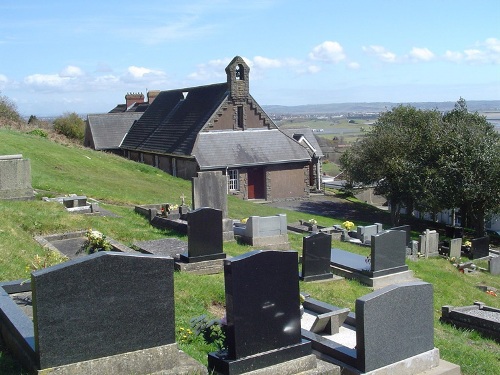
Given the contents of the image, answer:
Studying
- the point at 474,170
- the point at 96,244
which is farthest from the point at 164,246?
the point at 474,170

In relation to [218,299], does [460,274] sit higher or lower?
lower

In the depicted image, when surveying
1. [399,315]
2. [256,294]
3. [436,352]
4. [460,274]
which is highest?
[256,294]

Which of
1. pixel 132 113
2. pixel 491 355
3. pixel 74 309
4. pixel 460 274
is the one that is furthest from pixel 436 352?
pixel 132 113

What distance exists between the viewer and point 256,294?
255 inches

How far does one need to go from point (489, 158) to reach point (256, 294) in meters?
25.8

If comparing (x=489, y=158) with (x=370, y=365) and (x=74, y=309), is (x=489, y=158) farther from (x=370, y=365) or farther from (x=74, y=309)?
(x=74, y=309)

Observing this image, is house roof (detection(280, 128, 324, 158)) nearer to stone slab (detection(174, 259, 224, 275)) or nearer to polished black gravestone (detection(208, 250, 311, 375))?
stone slab (detection(174, 259, 224, 275))

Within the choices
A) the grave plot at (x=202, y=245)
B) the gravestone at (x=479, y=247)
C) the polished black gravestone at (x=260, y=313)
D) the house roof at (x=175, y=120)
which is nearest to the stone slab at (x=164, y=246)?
the grave plot at (x=202, y=245)

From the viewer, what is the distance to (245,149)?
39.1 metres

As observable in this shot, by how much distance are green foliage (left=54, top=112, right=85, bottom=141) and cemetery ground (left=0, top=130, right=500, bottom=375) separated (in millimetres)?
23797

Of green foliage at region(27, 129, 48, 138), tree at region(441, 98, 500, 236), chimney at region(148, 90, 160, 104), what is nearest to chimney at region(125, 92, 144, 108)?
chimney at region(148, 90, 160, 104)

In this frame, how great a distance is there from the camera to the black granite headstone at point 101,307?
573 centimetres

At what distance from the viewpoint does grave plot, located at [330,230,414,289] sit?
45.8ft

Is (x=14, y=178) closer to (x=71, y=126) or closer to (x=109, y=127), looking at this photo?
(x=109, y=127)
